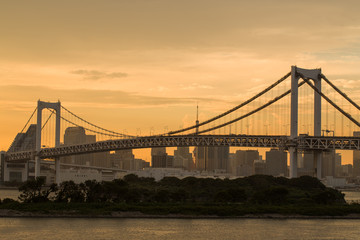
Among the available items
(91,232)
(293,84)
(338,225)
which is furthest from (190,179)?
(91,232)

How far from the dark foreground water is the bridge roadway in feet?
70.5

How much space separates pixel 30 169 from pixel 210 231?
324 feet

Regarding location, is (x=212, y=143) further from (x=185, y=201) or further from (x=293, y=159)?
(x=185, y=201)

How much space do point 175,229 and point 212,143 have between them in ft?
137

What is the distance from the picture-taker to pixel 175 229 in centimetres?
5162

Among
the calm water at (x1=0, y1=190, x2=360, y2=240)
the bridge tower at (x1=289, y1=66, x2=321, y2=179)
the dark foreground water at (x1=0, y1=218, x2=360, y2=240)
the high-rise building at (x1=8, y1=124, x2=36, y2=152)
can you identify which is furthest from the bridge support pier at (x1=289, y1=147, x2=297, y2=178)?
the high-rise building at (x1=8, y1=124, x2=36, y2=152)

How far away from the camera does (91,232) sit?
49.2 metres

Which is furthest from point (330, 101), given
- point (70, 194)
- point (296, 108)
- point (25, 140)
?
point (25, 140)

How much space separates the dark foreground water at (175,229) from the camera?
4778 centimetres

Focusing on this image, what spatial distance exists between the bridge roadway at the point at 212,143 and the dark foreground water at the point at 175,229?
21495 millimetres

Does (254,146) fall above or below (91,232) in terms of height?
above

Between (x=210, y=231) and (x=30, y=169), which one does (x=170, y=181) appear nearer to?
(x=210, y=231)

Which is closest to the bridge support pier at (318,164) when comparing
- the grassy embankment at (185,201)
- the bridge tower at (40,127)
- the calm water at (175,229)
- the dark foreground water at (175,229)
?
the grassy embankment at (185,201)

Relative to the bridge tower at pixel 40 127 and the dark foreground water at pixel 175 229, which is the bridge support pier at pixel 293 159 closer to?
the dark foreground water at pixel 175 229
